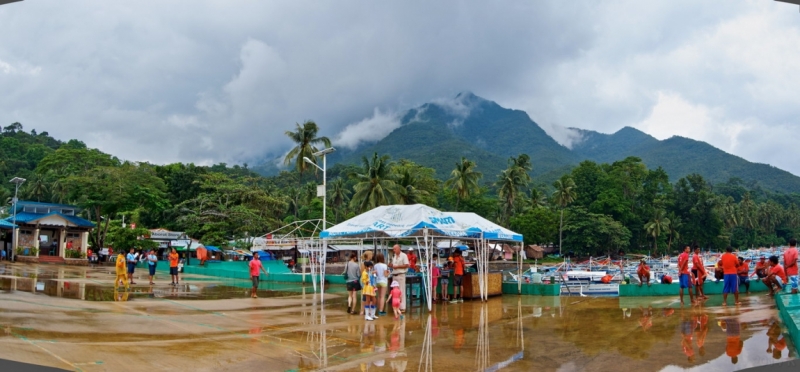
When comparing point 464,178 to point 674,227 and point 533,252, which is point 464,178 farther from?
point 674,227

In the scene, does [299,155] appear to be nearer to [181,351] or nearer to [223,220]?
[223,220]

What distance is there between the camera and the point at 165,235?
50094mm

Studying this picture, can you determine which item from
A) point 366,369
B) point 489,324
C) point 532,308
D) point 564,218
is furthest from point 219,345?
point 564,218

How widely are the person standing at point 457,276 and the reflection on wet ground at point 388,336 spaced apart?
1.28 meters

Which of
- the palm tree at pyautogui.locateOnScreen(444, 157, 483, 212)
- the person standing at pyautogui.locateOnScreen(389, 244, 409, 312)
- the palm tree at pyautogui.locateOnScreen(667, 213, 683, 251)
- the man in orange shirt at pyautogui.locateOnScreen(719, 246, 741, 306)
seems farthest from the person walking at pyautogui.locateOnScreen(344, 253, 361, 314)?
the palm tree at pyautogui.locateOnScreen(667, 213, 683, 251)

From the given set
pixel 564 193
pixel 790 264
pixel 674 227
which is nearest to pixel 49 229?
pixel 790 264

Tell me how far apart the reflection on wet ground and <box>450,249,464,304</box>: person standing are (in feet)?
Answer: 4.19

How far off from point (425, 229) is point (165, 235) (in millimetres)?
41981

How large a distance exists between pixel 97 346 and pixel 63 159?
58649 millimetres

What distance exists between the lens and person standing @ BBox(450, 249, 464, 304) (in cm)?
1638

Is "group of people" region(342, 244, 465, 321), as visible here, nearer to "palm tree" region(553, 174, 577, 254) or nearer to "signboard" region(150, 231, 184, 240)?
"signboard" region(150, 231, 184, 240)

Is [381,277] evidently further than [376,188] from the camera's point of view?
No

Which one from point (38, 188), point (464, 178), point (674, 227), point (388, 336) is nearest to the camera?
point (388, 336)

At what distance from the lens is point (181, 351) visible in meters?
8.61
